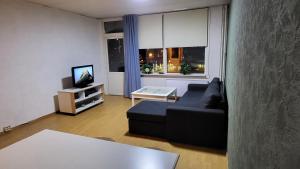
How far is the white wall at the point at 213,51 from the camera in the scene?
448cm

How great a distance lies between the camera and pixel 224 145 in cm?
254

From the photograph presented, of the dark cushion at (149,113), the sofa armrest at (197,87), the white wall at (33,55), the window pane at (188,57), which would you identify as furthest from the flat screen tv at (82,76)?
the sofa armrest at (197,87)

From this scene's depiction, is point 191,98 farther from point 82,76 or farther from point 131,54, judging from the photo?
point 82,76

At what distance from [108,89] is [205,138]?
13.8ft

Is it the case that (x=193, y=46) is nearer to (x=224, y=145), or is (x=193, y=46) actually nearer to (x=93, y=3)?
(x=93, y=3)

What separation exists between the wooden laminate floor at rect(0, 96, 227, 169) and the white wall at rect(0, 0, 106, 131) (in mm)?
360

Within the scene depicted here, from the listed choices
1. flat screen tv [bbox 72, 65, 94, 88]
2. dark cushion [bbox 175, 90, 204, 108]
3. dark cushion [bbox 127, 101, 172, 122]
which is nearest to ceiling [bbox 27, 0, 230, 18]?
flat screen tv [bbox 72, 65, 94, 88]

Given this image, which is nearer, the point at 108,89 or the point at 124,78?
the point at 124,78

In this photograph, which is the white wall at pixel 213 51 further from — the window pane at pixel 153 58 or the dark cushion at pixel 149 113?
the dark cushion at pixel 149 113

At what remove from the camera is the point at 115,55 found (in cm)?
584

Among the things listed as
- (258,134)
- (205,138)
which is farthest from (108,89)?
(258,134)

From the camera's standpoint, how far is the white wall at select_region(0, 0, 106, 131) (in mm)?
3299

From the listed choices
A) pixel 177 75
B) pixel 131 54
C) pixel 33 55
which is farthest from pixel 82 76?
pixel 177 75

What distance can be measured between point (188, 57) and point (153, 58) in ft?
3.51
